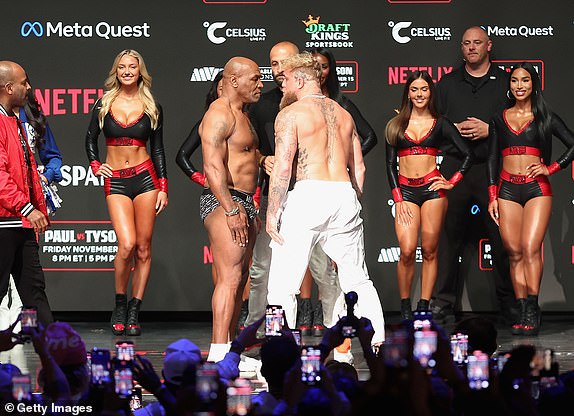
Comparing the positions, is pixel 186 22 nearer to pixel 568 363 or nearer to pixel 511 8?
pixel 511 8

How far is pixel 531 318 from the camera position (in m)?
7.06

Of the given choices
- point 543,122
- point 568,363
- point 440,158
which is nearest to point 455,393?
point 568,363

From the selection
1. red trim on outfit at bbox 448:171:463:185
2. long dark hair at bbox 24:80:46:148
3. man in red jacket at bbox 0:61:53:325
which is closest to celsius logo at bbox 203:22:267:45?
red trim on outfit at bbox 448:171:463:185

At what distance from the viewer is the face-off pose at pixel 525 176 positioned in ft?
22.9

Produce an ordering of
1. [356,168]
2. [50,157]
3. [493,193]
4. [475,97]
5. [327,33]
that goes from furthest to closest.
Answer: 1. [327,33]
2. [475,97]
3. [493,193]
4. [50,157]
5. [356,168]

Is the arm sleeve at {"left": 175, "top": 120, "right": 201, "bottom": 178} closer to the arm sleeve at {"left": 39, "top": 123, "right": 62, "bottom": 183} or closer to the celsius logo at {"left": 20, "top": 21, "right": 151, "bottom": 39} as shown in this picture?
the arm sleeve at {"left": 39, "top": 123, "right": 62, "bottom": 183}

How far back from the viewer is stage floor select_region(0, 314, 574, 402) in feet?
18.9

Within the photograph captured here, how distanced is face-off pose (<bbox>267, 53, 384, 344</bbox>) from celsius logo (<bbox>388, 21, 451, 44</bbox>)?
2.72 meters

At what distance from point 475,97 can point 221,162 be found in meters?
2.96

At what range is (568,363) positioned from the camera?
18.6 feet

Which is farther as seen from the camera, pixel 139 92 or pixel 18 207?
pixel 139 92

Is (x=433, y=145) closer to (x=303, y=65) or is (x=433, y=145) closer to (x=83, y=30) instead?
(x=303, y=65)

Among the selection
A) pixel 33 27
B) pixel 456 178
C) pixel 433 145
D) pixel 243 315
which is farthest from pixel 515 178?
pixel 33 27

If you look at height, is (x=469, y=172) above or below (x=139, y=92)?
below
